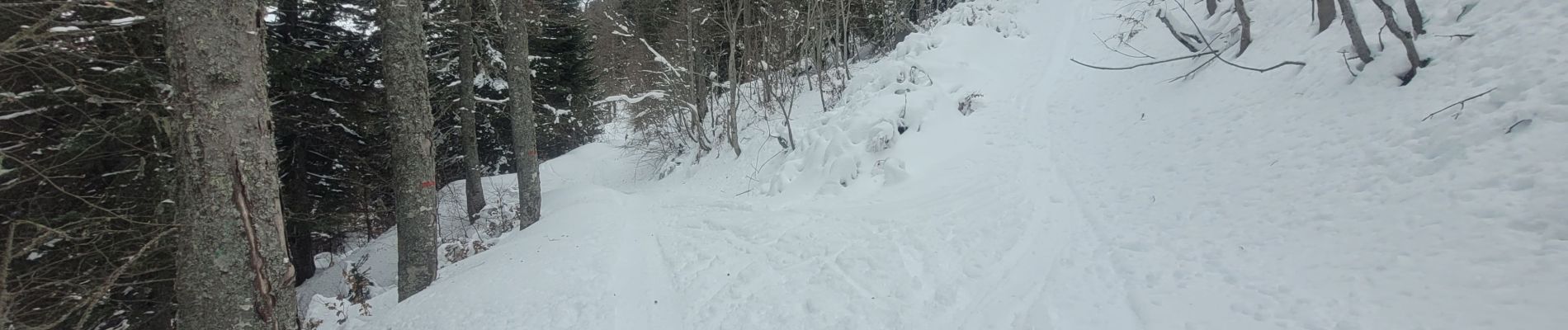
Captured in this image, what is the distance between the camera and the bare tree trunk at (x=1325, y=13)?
6.32m

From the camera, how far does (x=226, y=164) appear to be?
283cm

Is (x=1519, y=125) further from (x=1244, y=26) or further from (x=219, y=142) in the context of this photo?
(x=219, y=142)

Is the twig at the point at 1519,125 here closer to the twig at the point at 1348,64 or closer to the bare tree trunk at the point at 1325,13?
the twig at the point at 1348,64

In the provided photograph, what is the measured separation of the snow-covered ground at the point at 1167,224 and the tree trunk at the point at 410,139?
0.53m

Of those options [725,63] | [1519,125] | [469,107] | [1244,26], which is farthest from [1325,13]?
[725,63]

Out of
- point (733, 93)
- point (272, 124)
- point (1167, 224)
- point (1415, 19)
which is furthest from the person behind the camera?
point (733, 93)

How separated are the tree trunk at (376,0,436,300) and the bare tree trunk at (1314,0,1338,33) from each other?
29.9 feet

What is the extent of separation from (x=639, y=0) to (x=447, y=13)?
8.47m

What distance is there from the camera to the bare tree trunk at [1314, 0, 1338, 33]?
632 centimetres

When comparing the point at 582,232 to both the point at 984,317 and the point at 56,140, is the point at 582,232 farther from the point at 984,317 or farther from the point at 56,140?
the point at 984,317

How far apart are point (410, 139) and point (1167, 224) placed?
21.3 feet

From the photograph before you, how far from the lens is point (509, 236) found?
885 cm

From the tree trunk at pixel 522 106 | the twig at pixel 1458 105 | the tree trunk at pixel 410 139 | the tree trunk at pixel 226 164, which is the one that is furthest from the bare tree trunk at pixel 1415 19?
the tree trunk at pixel 522 106

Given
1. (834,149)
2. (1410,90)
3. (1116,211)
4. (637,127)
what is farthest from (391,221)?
(1410,90)
